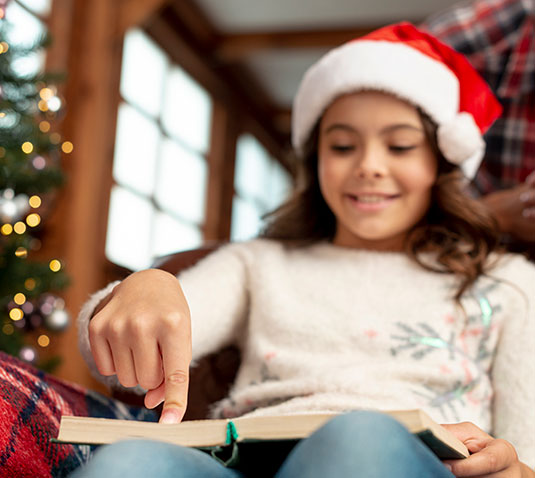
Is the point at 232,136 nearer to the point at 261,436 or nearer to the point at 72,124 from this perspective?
the point at 72,124

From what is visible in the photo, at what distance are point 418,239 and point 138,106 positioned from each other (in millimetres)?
2573

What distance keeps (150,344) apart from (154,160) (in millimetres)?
3050

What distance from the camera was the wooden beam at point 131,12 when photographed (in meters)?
3.14

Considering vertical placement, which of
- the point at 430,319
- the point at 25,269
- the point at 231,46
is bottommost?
the point at 25,269

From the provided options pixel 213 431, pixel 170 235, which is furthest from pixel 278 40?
pixel 213 431

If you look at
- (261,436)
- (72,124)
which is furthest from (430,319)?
(72,124)

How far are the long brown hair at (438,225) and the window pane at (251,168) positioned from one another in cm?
346

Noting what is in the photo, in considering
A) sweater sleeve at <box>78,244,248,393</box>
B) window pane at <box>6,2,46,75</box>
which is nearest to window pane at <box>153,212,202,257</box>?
window pane at <box>6,2,46,75</box>

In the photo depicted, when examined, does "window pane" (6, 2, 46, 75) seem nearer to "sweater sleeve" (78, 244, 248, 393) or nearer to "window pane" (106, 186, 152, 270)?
"window pane" (106, 186, 152, 270)

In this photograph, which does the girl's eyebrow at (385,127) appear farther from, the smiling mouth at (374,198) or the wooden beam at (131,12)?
the wooden beam at (131,12)

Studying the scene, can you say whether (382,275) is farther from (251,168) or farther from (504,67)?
(251,168)

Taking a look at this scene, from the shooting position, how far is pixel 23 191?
5.97 ft

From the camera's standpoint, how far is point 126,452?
539mm

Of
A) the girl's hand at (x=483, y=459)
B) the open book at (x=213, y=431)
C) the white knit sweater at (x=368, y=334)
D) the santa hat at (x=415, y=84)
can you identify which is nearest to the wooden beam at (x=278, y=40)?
the santa hat at (x=415, y=84)
